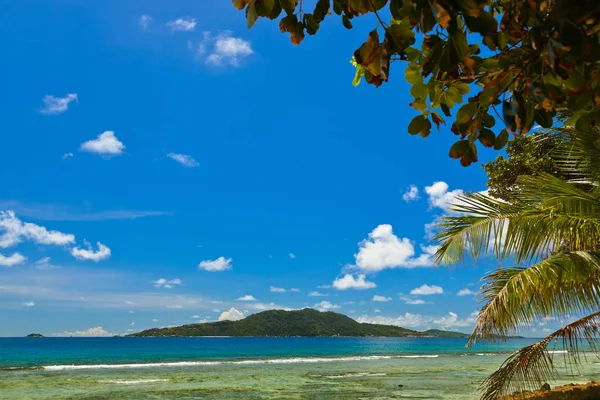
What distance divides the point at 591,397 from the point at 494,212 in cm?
665

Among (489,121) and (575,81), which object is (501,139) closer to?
(489,121)

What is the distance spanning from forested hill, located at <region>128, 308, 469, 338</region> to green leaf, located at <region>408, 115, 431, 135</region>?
138132 mm

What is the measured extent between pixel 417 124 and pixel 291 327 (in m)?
145

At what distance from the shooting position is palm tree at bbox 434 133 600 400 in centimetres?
555

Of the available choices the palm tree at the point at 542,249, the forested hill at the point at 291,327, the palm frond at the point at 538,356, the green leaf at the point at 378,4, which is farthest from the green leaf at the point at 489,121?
the forested hill at the point at 291,327

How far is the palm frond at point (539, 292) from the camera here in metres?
5.73

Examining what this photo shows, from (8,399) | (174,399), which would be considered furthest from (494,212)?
(8,399)

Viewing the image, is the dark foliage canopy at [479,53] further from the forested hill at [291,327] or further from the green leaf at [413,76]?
the forested hill at [291,327]

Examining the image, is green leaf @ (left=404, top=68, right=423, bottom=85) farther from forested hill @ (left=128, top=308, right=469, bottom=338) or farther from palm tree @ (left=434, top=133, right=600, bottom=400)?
forested hill @ (left=128, top=308, right=469, bottom=338)

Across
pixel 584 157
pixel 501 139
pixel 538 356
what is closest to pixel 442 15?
pixel 501 139

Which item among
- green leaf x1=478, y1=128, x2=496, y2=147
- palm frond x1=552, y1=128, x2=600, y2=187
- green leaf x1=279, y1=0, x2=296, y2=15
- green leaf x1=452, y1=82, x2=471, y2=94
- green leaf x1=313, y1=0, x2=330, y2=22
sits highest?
palm frond x1=552, y1=128, x2=600, y2=187

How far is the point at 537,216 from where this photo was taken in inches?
227

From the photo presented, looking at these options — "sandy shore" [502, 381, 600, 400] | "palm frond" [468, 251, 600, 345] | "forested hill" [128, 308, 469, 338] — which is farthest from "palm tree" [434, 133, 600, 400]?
"forested hill" [128, 308, 469, 338]

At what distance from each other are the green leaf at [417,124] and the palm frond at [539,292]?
4690mm
